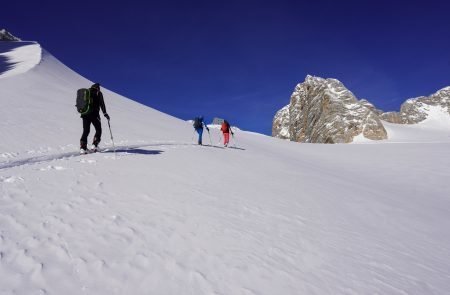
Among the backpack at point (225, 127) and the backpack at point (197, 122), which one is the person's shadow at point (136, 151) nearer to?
the backpack at point (197, 122)

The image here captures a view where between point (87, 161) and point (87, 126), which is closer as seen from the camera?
point (87, 161)

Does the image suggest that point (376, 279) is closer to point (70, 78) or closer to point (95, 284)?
point (95, 284)

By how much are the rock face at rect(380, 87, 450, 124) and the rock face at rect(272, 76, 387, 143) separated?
34.2m

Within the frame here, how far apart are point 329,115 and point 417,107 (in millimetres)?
82625

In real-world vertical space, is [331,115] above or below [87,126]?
above

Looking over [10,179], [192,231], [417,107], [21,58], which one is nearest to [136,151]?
[10,179]

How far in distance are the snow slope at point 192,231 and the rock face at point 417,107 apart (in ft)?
424

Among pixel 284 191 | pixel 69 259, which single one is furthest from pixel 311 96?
pixel 69 259

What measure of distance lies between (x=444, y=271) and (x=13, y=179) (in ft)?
27.0

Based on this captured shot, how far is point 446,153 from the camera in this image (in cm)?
2528

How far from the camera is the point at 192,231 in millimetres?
5191

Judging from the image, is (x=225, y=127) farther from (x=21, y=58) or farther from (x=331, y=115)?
(x=331, y=115)

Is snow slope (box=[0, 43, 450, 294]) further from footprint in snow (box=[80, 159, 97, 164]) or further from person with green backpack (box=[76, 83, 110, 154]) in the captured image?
person with green backpack (box=[76, 83, 110, 154])

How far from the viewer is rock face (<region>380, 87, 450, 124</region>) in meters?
128
